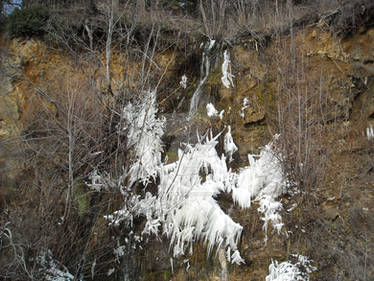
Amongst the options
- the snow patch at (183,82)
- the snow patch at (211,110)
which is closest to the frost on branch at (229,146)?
the snow patch at (211,110)

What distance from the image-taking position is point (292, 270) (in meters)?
4.21

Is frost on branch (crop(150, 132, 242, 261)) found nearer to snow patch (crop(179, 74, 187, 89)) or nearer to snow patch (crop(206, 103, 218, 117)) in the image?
snow patch (crop(206, 103, 218, 117))

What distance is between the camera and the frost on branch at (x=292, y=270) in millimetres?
4160

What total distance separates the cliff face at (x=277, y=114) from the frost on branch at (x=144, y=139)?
0.77 ft

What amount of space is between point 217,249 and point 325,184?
77.7 inches

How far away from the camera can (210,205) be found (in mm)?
4703

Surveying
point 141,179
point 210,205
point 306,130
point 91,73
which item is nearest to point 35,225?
point 141,179

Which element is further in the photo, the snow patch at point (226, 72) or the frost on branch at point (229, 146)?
the snow patch at point (226, 72)

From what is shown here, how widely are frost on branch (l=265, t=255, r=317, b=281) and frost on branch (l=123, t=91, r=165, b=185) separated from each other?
2369 mm

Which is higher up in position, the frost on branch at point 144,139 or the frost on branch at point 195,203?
the frost on branch at point 144,139

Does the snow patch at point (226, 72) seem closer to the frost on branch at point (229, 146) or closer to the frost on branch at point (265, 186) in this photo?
the frost on branch at point (229, 146)

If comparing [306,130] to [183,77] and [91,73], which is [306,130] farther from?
[91,73]

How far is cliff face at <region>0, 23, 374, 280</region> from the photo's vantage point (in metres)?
4.39

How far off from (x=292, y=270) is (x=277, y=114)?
9.06 ft
